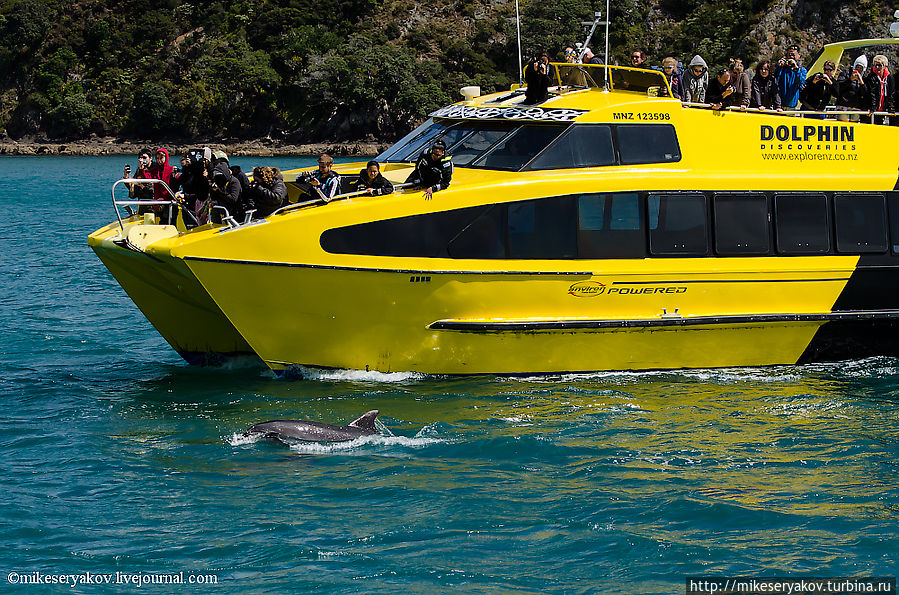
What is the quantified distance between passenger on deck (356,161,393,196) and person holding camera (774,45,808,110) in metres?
5.74

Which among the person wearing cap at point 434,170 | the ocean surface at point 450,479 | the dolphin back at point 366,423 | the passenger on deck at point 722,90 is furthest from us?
the passenger on deck at point 722,90

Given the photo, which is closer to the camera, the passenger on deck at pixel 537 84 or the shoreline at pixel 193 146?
the passenger on deck at pixel 537 84

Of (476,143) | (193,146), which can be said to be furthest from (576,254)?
(193,146)

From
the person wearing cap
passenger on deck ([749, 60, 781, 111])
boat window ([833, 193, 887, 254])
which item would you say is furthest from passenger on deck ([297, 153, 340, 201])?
boat window ([833, 193, 887, 254])

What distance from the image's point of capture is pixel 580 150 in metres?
12.4

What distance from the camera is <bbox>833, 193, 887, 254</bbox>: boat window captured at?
12.8m

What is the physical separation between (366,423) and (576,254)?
10.4ft

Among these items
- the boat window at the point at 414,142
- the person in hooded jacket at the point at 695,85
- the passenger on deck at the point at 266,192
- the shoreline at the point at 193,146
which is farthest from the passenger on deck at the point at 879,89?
the shoreline at the point at 193,146

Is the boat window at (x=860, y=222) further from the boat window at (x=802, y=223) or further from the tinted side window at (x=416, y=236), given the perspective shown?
the tinted side window at (x=416, y=236)

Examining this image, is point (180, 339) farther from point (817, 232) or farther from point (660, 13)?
point (660, 13)

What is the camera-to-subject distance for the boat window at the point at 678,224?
12258 millimetres

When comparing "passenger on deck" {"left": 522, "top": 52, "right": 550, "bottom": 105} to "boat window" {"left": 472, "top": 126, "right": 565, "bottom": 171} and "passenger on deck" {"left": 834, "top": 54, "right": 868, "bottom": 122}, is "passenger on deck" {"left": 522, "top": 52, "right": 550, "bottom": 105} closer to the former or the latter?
"boat window" {"left": 472, "top": 126, "right": 565, "bottom": 171}

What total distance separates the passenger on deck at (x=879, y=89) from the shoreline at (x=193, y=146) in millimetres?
69401

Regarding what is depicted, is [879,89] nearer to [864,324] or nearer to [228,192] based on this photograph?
[864,324]
